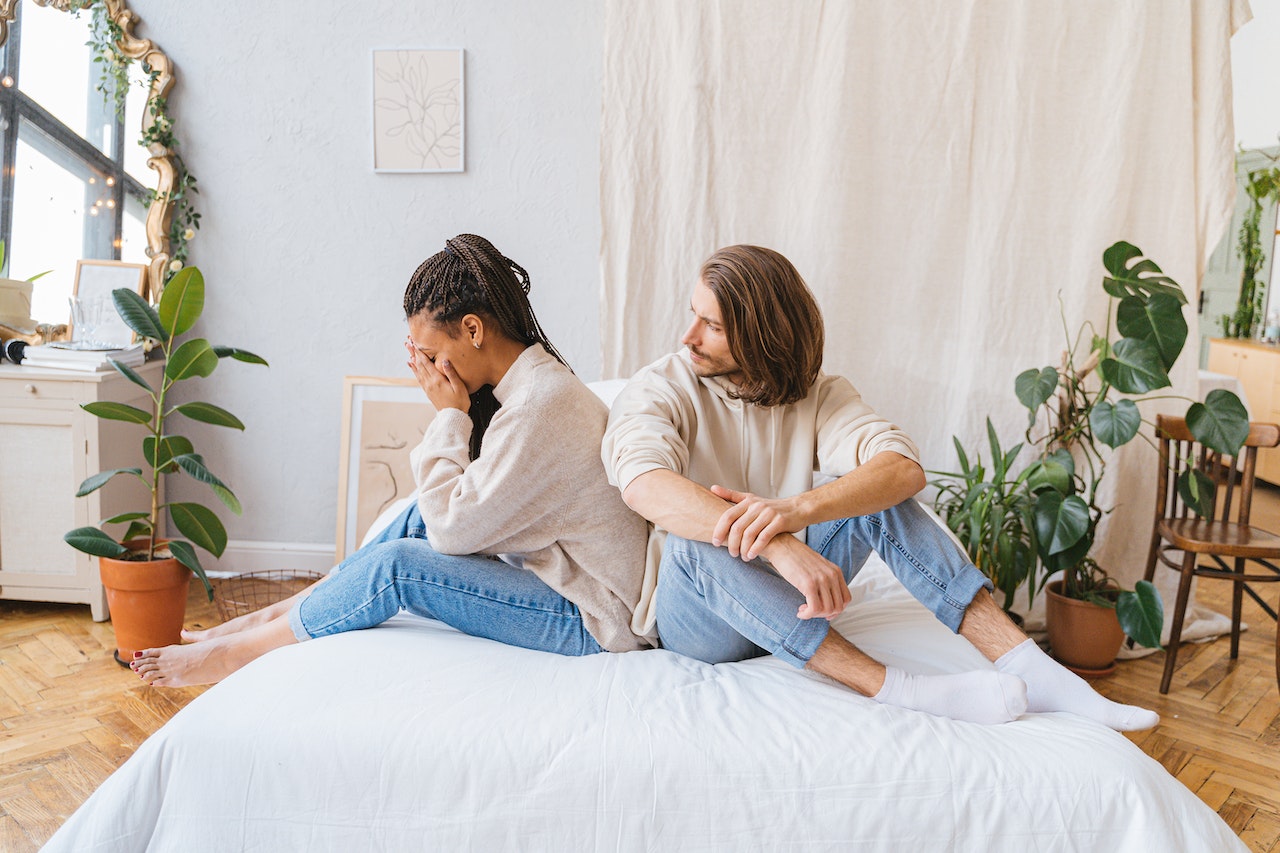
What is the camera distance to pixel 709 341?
5.57 feet

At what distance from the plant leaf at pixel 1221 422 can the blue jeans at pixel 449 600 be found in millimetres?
1721

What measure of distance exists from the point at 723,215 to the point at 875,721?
1787 mm

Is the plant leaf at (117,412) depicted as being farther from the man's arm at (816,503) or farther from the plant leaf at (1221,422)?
the plant leaf at (1221,422)

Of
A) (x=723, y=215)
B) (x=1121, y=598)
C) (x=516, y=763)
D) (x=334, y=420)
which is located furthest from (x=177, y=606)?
(x=1121, y=598)

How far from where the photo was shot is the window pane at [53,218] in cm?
304

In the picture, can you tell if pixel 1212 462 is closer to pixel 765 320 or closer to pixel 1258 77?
pixel 765 320

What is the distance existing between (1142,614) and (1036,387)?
0.61 m

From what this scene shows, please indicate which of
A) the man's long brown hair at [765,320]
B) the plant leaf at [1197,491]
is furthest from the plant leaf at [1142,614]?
the man's long brown hair at [765,320]

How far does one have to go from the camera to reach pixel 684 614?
1.57m

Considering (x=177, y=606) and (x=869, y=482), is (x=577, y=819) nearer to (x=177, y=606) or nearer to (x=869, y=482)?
(x=869, y=482)

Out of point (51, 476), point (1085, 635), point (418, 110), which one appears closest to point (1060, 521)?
point (1085, 635)

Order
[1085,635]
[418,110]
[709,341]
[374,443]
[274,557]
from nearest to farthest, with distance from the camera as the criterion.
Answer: [709,341] → [1085,635] → [418,110] → [374,443] → [274,557]

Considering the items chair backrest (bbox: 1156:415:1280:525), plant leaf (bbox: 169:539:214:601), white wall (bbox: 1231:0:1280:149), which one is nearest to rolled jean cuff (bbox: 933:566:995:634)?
chair backrest (bbox: 1156:415:1280:525)

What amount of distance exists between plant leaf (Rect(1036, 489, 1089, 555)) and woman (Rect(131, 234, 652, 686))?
1285 millimetres
